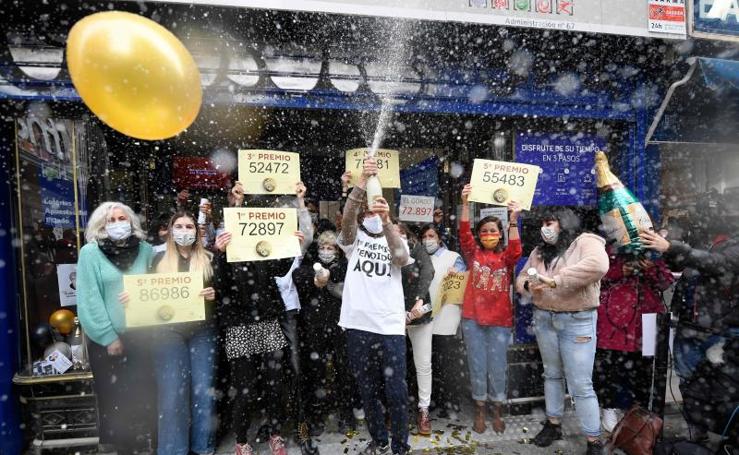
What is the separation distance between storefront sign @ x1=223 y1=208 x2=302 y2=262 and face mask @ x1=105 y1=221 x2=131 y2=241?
2.69 feet

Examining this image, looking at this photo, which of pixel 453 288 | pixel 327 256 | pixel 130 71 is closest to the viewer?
pixel 130 71

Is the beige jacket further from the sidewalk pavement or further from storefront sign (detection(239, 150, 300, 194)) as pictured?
storefront sign (detection(239, 150, 300, 194))

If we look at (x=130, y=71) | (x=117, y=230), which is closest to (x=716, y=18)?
(x=130, y=71)

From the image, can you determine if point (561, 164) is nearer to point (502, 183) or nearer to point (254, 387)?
point (502, 183)

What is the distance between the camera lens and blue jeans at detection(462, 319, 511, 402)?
417cm

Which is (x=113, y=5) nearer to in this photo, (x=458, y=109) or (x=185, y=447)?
(x=458, y=109)

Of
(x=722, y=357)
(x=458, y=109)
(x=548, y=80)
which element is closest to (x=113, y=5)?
(x=458, y=109)

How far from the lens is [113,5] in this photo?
4.05 m

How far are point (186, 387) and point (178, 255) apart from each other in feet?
3.89

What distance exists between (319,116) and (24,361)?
4.06 metres

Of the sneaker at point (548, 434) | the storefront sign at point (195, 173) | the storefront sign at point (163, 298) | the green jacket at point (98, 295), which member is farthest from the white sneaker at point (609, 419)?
the storefront sign at point (195, 173)

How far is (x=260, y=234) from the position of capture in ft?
11.4

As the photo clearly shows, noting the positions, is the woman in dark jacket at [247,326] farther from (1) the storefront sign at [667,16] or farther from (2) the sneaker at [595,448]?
(1) the storefront sign at [667,16]

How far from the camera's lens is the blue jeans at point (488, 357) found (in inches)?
164
